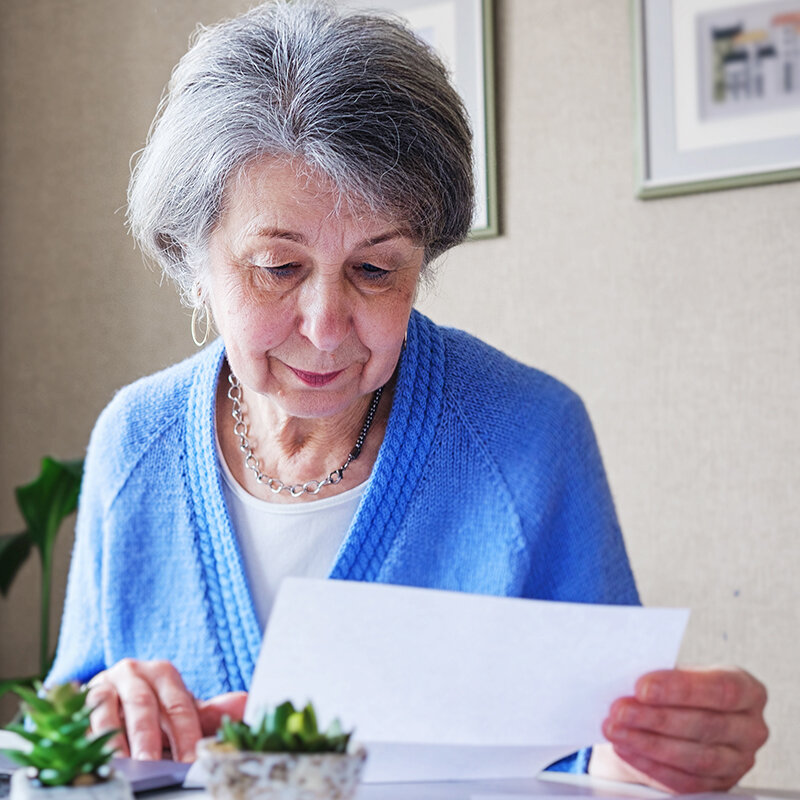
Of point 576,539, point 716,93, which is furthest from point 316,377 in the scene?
point 716,93

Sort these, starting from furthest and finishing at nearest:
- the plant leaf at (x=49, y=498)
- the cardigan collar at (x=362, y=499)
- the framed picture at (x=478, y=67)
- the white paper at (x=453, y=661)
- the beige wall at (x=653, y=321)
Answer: the plant leaf at (x=49, y=498) < the framed picture at (x=478, y=67) < the beige wall at (x=653, y=321) < the cardigan collar at (x=362, y=499) < the white paper at (x=453, y=661)

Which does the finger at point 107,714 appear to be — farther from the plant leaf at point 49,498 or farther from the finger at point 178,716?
the plant leaf at point 49,498

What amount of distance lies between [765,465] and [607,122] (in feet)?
2.39

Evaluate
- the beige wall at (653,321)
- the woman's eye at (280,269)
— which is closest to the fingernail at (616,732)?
the woman's eye at (280,269)

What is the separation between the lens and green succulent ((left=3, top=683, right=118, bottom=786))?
51 centimetres

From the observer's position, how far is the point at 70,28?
8.64 ft

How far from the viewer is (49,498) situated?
7.41 feet

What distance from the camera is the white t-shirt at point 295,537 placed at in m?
1.16

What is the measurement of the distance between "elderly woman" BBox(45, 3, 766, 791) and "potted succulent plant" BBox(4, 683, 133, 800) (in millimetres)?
270

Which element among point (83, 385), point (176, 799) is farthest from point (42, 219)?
point (176, 799)

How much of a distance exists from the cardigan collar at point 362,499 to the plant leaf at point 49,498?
1.11 meters

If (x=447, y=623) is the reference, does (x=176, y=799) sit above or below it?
below

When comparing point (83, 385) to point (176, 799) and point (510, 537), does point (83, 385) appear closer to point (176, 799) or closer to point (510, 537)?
point (510, 537)

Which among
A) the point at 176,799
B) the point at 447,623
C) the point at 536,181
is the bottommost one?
the point at 176,799
